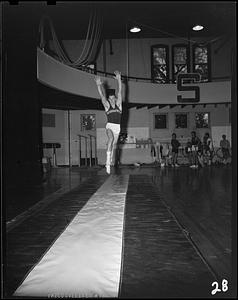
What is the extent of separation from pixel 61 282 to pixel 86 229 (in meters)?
0.99

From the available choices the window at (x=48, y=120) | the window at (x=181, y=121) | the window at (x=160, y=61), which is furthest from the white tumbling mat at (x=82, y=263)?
the window at (x=160, y=61)

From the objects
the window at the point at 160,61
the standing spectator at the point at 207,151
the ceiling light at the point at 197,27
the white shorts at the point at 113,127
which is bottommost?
the standing spectator at the point at 207,151

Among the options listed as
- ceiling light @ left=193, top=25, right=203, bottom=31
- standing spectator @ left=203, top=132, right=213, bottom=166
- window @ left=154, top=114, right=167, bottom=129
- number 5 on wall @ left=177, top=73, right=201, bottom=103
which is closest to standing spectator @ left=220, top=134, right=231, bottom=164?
standing spectator @ left=203, top=132, right=213, bottom=166

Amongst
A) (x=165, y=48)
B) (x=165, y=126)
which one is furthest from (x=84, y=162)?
(x=165, y=48)

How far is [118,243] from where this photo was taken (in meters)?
2.40

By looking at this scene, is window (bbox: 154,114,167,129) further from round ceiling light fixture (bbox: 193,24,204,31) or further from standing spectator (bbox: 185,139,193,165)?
Answer: round ceiling light fixture (bbox: 193,24,204,31)

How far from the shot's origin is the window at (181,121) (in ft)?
54.5

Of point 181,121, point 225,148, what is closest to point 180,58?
point 181,121

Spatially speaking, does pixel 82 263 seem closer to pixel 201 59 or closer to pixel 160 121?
pixel 160 121

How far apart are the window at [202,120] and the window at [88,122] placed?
5.22 m

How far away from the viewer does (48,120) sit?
1562 cm

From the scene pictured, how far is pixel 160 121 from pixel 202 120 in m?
2.13

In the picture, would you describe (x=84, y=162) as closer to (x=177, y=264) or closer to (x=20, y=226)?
(x=20, y=226)

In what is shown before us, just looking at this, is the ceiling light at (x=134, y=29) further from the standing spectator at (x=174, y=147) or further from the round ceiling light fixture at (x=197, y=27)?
the standing spectator at (x=174, y=147)
